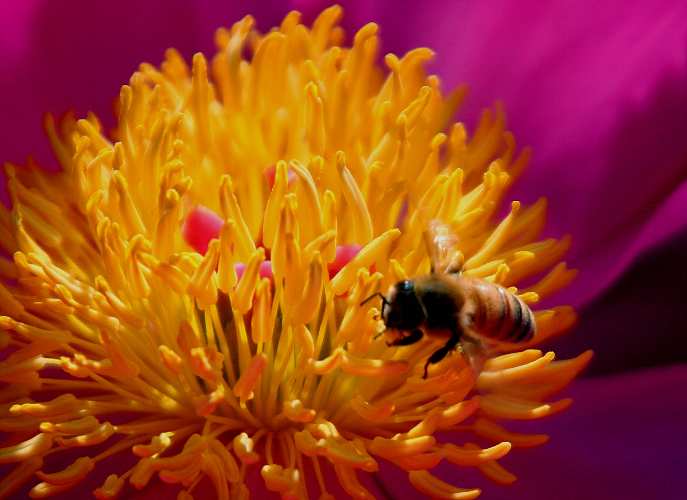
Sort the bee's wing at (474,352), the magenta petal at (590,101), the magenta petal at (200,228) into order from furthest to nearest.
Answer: the magenta petal at (590,101), the magenta petal at (200,228), the bee's wing at (474,352)

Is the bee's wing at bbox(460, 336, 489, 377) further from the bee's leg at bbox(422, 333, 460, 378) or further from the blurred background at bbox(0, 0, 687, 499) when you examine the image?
the blurred background at bbox(0, 0, 687, 499)

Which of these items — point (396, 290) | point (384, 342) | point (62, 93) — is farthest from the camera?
point (62, 93)

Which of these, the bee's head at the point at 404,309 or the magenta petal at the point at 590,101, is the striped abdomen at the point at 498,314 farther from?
the magenta petal at the point at 590,101

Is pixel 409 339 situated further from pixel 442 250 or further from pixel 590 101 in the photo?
pixel 590 101

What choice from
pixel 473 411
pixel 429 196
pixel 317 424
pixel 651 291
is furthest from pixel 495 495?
pixel 651 291

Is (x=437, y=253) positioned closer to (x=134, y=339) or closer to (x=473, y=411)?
(x=473, y=411)

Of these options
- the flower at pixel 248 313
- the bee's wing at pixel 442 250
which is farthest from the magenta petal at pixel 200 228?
the bee's wing at pixel 442 250

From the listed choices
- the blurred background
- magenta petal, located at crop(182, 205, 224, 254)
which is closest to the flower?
magenta petal, located at crop(182, 205, 224, 254)
